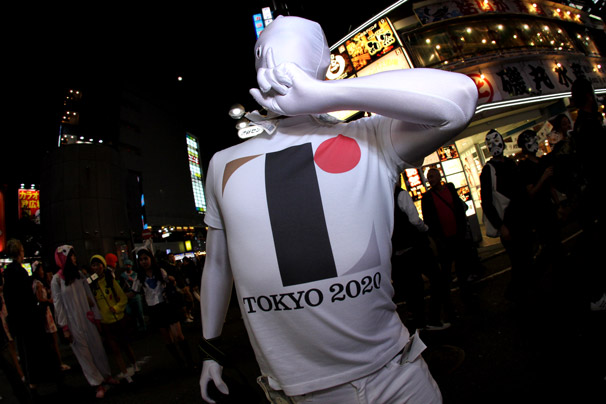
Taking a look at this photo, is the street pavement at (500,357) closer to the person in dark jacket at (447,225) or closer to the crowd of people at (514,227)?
the crowd of people at (514,227)

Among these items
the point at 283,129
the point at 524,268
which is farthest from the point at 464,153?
the point at 283,129

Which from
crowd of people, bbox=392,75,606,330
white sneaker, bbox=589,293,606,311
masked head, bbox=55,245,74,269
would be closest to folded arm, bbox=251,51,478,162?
crowd of people, bbox=392,75,606,330

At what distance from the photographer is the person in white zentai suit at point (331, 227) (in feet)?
3.04

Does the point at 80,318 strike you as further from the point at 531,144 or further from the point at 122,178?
the point at 122,178

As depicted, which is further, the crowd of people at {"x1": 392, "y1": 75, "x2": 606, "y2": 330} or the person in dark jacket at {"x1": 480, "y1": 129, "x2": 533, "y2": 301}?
the person in dark jacket at {"x1": 480, "y1": 129, "x2": 533, "y2": 301}

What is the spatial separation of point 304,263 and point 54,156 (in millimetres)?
25157

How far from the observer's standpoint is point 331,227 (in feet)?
3.22

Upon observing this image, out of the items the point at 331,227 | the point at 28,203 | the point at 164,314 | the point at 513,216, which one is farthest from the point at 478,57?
the point at 28,203

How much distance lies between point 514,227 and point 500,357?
4.93 ft

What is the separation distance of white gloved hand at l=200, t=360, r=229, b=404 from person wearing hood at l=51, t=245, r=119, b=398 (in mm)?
4537

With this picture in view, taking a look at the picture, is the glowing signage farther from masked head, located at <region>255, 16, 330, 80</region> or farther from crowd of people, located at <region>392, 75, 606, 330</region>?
masked head, located at <region>255, 16, 330, 80</region>

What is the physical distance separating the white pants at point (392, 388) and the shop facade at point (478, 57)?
932 centimetres

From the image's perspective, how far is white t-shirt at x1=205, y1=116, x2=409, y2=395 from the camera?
96cm

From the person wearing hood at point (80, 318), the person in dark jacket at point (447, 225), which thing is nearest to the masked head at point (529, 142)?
the person in dark jacket at point (447, 225)
